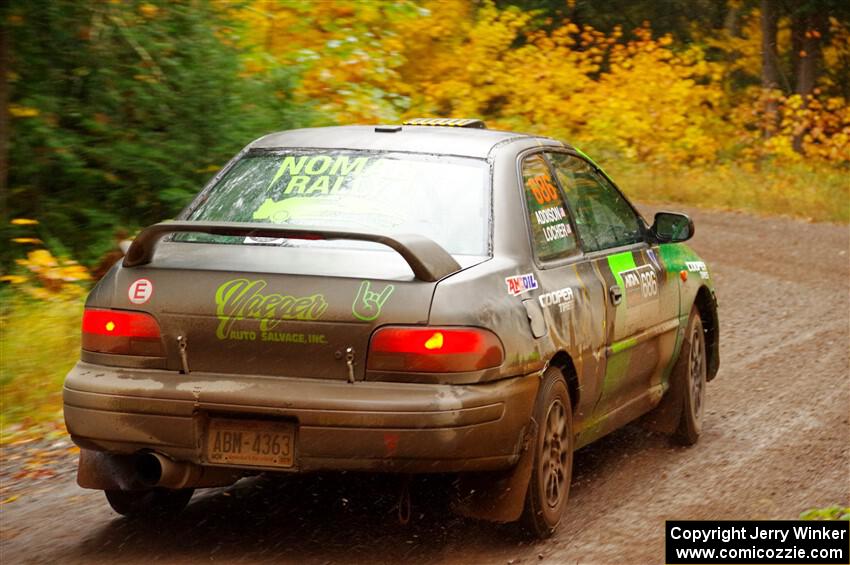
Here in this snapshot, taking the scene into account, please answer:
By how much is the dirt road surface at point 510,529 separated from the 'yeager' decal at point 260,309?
2.33 feet

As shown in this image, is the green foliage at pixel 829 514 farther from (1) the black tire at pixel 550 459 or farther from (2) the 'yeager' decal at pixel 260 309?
(2) the 'yeager' decal at pixel 260 309

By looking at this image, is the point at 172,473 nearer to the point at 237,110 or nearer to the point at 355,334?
the point at 355,334

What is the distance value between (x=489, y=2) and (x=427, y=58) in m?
3.06

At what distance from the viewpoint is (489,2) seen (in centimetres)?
2450

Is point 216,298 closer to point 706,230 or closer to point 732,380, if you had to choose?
point 732,380

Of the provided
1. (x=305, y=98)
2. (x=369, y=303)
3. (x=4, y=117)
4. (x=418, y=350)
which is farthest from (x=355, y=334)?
(x=305, y=98)

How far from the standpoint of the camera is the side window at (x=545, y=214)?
559 centimetres

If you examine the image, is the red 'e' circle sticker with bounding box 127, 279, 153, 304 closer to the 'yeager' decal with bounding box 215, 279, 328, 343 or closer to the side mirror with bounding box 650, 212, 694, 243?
the 'yeager' decal with bounding box 215, 279, 328, 343

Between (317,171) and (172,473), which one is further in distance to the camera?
(317,171)

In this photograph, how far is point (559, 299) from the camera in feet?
17.9

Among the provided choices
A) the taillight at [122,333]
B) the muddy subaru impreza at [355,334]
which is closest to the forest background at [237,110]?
the taillight at [122,333]

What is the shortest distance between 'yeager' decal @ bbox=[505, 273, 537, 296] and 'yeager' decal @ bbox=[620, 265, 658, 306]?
1163mm

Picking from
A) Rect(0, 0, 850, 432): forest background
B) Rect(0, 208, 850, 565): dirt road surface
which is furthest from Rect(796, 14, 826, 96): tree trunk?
Rect(0, 208, 850, 565): dirt road surface

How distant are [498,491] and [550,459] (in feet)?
1.36
